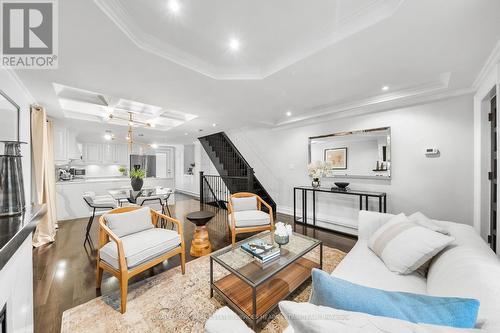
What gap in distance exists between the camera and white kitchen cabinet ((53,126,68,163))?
4.34 meters

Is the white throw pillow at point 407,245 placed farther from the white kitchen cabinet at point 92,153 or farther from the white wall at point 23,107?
the white kitchen cabinet at point 92,153

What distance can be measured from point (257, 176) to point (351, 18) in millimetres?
4502

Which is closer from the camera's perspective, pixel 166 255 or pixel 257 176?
pixel 166 255

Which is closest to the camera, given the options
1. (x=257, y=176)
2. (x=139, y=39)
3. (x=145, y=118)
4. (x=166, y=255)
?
(x=139, y=39)

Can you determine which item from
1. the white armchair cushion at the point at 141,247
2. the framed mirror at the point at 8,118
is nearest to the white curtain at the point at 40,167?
the framed mirror at the point at 8,118

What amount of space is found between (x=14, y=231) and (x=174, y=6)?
5.70 feet

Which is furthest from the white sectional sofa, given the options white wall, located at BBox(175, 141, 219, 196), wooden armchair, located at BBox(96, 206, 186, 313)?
white wall, located at BBox(175, 141, 219, 196)

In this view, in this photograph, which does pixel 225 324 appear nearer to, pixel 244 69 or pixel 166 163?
pixel 244 69

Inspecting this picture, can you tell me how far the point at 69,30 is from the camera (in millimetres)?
1504

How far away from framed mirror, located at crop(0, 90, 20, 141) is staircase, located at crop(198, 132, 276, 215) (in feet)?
12.3

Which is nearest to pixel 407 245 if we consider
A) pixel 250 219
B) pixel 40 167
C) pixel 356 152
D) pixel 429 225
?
pixel 429 225

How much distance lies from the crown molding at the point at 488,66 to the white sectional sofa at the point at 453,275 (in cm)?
172

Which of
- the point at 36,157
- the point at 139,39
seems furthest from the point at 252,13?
the point at 36,157

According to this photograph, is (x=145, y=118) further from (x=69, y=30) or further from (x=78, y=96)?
(x=69, y=30)
